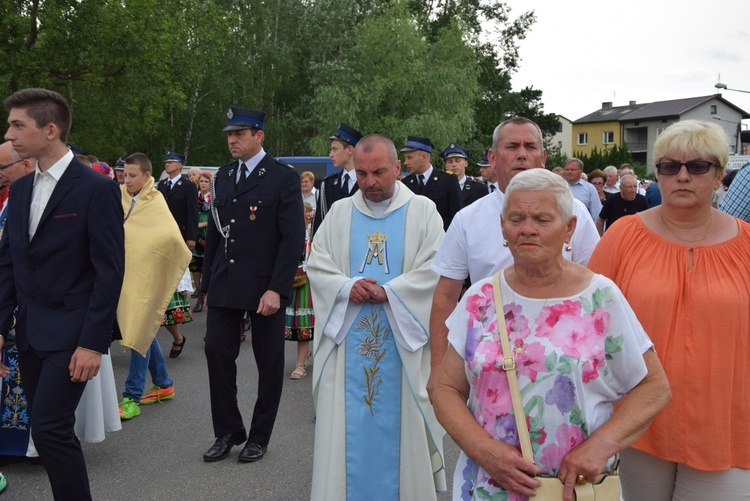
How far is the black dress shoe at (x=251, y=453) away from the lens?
5.27 metres

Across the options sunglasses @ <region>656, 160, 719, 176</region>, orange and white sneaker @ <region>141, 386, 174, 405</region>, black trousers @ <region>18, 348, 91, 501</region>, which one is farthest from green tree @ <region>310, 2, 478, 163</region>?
sunglasses @ <region>656, 160, 719, 176</region>

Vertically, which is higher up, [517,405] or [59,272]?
[59,272]

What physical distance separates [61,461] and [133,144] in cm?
3442

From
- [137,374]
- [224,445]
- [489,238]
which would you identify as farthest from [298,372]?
[489,238]

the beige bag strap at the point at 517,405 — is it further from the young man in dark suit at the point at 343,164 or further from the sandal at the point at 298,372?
the sandal at the point at 298,372

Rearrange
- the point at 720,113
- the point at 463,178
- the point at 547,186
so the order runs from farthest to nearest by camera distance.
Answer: the point at 720,113 < the point at 463,178 < the point at 547,186

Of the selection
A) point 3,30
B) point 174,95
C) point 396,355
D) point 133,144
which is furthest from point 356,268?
point 133,144

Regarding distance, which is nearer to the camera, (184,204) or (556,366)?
(556,366)

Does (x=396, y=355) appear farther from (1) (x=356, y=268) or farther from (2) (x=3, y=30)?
(2) (x=3, y=30)

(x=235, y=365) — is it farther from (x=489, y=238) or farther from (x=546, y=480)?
(x=546, y=480)

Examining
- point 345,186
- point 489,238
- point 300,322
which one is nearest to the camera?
point 489,238

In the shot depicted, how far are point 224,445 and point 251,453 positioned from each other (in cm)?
22

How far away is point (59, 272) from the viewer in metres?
3.80

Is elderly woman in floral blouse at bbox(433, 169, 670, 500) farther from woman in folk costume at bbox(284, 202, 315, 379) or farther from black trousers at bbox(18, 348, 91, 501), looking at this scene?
woman in folk costume at bbox(284, 202, 315, 379)
